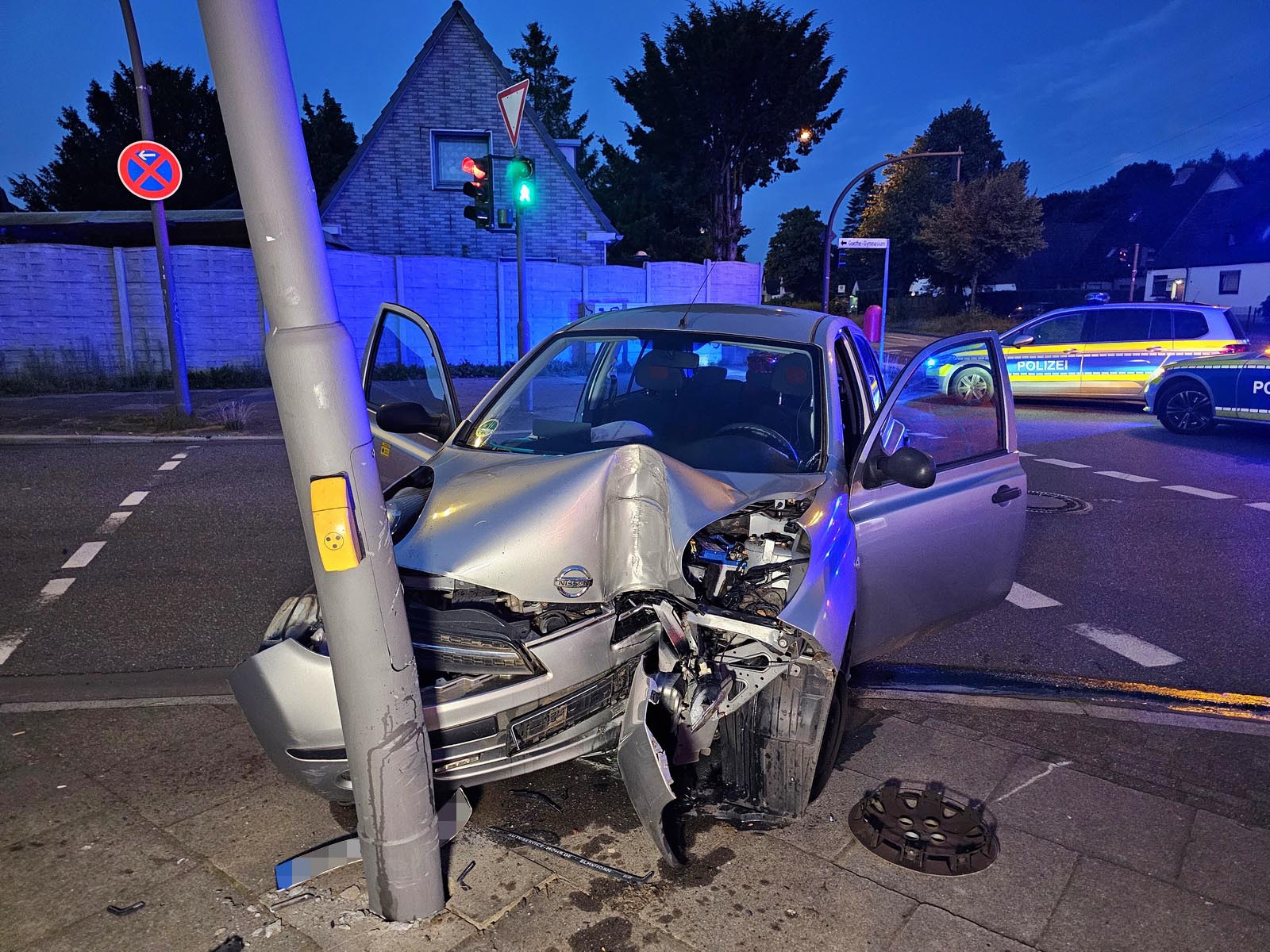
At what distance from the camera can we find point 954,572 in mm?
3842

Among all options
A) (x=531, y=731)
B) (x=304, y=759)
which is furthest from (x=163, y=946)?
(x=531, y=731)

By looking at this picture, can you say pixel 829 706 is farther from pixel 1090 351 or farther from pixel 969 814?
pixel 1090 351

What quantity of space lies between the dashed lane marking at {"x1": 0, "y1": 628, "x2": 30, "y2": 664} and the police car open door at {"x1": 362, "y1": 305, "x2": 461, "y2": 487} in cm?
204

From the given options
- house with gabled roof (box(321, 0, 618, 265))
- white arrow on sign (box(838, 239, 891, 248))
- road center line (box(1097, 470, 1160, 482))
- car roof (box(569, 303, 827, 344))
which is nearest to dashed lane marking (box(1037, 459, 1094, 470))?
road center line (box(1097, 470, 1160, 482))

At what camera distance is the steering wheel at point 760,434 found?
368 centimetres

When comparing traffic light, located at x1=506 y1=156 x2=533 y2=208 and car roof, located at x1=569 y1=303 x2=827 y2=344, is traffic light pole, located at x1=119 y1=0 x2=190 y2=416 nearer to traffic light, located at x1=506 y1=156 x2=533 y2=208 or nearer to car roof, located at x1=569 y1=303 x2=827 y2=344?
traffic light, located at x1=506 y1=156 x2=533 y2=208

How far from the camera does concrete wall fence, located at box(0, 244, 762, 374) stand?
50.6 ft

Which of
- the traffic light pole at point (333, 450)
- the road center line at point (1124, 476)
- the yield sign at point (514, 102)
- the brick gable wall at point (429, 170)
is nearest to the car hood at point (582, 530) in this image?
the traffic light pole at point (333, 450)

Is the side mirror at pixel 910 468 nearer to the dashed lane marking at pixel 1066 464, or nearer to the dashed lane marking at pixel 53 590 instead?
the dashed lane marking at pixel 53 590

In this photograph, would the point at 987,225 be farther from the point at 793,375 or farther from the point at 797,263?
the point at 793,375

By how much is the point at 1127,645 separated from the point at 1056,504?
11.2 feet

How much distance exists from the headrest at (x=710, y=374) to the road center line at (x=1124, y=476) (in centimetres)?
664

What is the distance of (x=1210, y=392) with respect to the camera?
37.4 feet

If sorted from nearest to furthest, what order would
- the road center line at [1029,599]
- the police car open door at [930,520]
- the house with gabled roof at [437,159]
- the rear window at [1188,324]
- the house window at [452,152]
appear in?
the police car open door at [930,520]
the road center line at [1029,599]
the rear window at [1188,324]
the house with gabled roof at [437,159]
the house window at [452,152]
